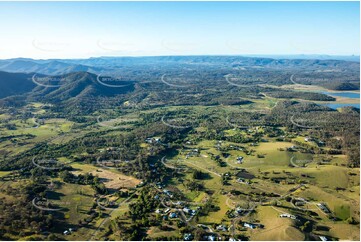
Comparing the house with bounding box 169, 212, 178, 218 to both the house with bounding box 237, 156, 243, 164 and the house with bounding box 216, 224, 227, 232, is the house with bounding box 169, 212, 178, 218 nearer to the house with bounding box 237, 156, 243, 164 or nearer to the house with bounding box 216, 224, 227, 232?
the house with bounding box 216, 224, 227, 232

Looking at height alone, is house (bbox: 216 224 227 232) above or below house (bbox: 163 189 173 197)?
above

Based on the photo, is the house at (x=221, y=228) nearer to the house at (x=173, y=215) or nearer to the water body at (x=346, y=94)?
the house at (x=173, y=215)

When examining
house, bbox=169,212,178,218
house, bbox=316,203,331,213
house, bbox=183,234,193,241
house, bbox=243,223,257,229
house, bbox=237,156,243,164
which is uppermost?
house, bbox=237,156,243,164

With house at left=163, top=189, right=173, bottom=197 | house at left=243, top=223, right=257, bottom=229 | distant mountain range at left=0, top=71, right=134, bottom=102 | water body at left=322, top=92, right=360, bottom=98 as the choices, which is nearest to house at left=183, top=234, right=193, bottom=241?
house at left=243, top=223, right=257, bottom=229

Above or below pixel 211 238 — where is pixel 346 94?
above

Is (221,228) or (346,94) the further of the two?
(346,94)

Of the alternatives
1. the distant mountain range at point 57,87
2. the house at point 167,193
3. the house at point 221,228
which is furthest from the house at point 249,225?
the distant mountain range at point 57,87

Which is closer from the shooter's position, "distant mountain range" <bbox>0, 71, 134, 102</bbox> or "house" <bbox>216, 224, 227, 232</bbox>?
"house" <bbox>216, 224, 227, 232</bbox>

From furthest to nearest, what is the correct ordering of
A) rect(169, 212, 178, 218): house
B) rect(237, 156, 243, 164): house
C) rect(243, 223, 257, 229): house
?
rect(237, 156, 243, 164): house, rect(169, 212, 178, 218): house, rect(243, 223, 257, 229): house

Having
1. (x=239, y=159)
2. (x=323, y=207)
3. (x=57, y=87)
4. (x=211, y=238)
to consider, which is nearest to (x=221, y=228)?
(x=211, y=238)

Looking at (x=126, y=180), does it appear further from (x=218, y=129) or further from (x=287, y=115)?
(x=287, y=115)

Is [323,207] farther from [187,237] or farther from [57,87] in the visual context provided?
[57,87]
